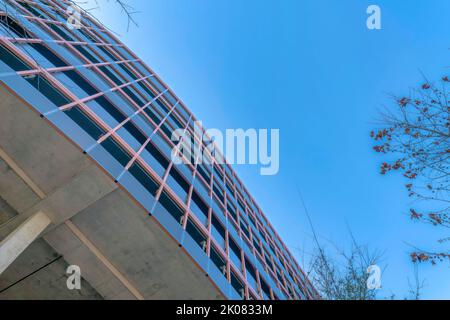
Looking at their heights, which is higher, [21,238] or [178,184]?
[178,184]

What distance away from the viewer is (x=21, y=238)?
9578 mm

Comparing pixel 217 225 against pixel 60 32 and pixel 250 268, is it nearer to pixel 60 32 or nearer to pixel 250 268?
pixel 250 268

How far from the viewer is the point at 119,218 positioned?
430 inches

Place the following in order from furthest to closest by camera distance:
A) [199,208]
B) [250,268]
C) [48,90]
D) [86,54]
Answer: [86,54] → [250,268] → [199,208] → [48,90]

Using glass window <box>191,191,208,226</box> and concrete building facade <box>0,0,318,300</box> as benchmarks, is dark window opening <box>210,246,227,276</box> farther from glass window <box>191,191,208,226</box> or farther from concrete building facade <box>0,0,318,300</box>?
glass window <box>191,191,208,226</box>

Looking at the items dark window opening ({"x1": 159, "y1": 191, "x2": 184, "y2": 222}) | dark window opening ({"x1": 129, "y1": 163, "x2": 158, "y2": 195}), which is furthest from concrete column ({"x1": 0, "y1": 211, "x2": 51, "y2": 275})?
dark window opening ({"x1": 159, "y1": 191, "x2": 184, "y2": 222})

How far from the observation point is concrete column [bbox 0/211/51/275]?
9000 mm

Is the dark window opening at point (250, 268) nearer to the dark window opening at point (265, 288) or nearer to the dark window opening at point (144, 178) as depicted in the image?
the dark window opening at point (265, 288)

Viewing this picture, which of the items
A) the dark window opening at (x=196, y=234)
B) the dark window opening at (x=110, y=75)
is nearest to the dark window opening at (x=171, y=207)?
the dark window opening at (x=196, y=234)

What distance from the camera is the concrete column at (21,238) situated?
9000 mm

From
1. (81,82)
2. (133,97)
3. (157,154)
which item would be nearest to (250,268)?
(157,154)

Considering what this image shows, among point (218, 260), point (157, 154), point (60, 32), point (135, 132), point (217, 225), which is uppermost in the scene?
point (60, 32)
